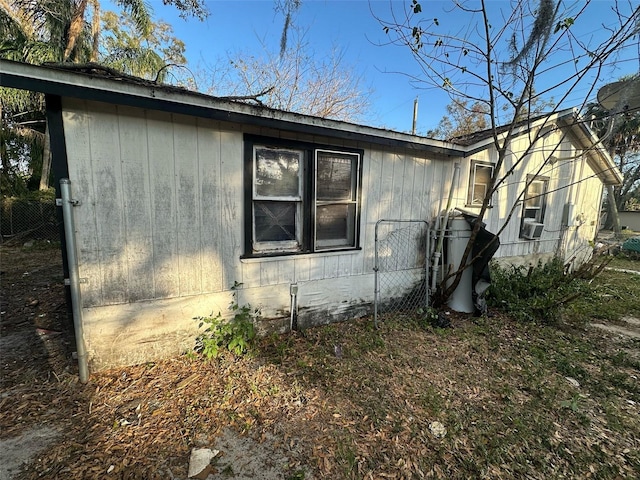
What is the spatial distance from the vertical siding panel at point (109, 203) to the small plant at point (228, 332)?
858mm

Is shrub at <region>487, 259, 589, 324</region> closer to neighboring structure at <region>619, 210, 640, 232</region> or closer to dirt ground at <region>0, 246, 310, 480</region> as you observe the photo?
dirt ground at <region>0, 246, 310, 480</region>

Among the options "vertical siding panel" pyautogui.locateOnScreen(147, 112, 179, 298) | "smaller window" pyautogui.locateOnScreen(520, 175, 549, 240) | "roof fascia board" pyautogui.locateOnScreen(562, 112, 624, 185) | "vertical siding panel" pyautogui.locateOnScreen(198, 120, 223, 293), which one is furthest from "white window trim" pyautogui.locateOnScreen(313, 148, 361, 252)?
"roof fascia board" pyautogui.locateOnScreen(562, 112, 624, 185)

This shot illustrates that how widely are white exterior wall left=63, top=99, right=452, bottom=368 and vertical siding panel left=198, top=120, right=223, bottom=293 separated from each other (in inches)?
0.4

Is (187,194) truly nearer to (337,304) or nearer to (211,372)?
(211,372)

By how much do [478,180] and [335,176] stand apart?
9.96 feet

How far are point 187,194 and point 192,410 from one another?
77.9 inches

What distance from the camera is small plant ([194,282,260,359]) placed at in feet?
10.1

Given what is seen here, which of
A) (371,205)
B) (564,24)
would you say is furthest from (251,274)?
(564,24)

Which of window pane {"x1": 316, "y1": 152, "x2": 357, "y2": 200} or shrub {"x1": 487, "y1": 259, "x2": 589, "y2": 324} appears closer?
window pane {"x1": 316, "y1": 152, "x2": 357, "y2": 200}

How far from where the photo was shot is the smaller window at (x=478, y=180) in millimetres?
5043

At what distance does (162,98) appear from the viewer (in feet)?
8.36

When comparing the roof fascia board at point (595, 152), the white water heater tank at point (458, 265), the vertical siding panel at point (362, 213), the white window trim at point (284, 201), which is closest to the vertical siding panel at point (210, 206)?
the white window trim at point (284, 201)

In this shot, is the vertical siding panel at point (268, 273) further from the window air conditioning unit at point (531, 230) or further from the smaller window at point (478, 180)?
the window air conditioning unit at point (531, 230)

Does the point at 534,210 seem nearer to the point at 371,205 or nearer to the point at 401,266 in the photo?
the point at 401,266
